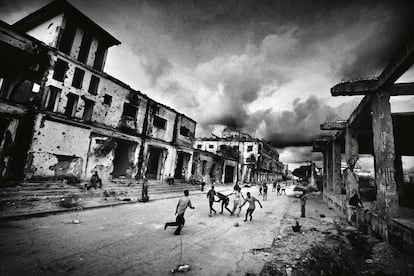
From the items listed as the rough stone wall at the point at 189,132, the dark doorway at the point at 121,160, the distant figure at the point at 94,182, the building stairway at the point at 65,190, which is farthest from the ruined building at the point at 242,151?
the distant figure at the point at 94,182

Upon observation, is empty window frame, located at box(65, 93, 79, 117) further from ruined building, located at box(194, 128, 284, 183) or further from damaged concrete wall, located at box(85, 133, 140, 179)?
ruined building, located at box(194, 128, 284, 183)

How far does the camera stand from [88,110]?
14.7 metres

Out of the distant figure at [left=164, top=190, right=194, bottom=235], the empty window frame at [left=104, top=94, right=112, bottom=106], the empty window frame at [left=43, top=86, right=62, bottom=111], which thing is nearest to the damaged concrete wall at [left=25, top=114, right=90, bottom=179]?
the empty window frame at [left=43, top=86, right=62, bottom=111]

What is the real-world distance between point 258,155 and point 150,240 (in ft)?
132

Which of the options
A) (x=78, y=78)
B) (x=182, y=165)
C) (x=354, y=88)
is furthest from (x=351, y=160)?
(x=78, y=78)

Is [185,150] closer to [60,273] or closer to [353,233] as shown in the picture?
[353,233]

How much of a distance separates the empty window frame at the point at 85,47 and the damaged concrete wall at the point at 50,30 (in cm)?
173

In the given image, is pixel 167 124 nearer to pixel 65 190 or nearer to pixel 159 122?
pixel 159 122

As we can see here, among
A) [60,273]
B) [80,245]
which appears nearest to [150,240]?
[80,245]

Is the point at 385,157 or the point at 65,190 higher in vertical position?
the point at 385,157

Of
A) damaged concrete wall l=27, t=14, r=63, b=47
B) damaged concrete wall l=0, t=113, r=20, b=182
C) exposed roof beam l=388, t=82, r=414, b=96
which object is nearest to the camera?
exposed roof beam l=388, t=82, r=414, b=96

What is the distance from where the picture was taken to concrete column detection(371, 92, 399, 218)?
274 inches

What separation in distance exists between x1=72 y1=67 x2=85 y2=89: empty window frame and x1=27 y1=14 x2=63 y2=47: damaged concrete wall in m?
2.18

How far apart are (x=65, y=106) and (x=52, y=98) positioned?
0.84m
